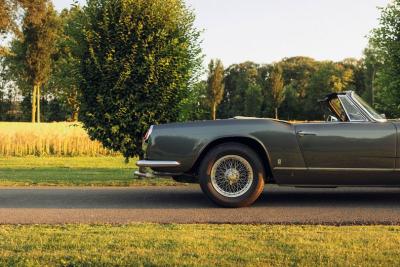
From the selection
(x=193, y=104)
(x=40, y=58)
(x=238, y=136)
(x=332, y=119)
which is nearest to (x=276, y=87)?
(x=40, y=58)

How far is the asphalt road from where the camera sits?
18.8ft

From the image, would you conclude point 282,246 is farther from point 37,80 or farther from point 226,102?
point 226,102

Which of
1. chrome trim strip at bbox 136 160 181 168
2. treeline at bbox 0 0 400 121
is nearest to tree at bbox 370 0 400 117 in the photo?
treeline at bbox 0 0 400 121

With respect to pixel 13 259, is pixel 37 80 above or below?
above

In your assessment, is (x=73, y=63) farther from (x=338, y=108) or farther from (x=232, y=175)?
(x=338, y=108)

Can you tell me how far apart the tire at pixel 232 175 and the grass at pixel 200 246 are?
4.48ft

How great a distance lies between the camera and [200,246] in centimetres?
415

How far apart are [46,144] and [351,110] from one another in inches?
673

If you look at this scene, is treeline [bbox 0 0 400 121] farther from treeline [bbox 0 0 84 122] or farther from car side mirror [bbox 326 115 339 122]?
car side mirror [bbox 326 115 339 122]

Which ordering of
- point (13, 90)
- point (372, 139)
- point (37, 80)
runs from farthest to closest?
point (13, 90), point (37, 80), point (372, 139)

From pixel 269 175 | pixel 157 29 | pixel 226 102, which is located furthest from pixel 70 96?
pixel 226 102

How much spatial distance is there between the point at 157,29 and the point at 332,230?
7059 millimetres

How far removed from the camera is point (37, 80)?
1735 inches

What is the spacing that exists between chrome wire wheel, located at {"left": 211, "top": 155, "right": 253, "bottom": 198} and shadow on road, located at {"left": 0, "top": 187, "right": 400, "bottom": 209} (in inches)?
12.8
